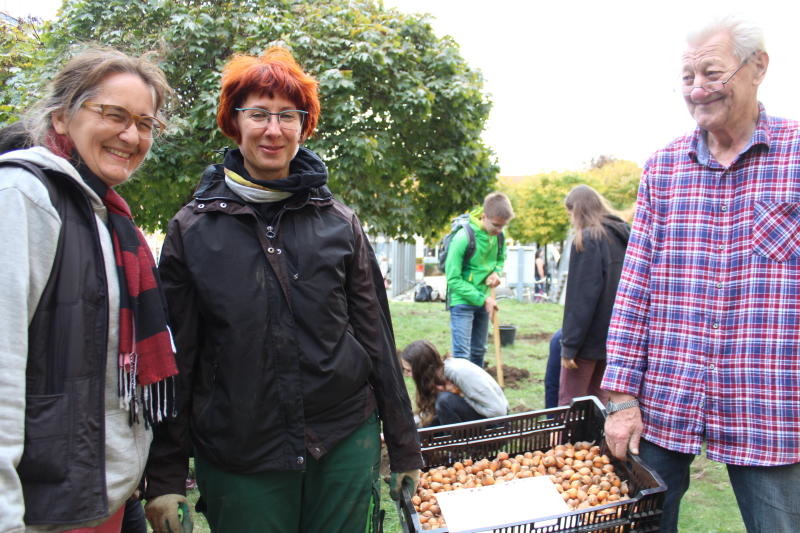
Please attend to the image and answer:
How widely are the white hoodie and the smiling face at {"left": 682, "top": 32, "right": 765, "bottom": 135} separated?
1756mm

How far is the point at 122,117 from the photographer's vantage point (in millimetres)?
1531

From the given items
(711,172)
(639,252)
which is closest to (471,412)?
(639,252)

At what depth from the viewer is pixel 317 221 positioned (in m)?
1.84

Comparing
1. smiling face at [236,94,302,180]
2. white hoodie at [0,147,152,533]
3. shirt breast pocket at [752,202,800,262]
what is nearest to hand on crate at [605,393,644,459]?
shirt breast pocket at [752,202,800,262]

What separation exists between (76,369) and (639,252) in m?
1.75

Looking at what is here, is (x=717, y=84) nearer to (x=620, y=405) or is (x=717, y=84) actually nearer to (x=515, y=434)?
(x=620, y=405)

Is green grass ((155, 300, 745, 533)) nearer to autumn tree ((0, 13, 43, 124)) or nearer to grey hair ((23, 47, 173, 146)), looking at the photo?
grey hair ((23, 47, 173, 146))

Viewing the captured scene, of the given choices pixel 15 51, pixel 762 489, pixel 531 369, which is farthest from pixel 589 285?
pixel 15 51

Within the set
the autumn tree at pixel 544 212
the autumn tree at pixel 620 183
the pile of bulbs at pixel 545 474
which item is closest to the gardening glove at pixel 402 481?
the pile of bulbs at pixel 545 474

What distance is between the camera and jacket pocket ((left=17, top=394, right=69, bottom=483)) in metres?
1.21

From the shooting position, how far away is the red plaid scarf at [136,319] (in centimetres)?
144

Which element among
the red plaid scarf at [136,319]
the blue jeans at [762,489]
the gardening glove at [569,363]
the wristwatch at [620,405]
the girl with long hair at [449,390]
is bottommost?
the girl with long hair at [449,390]

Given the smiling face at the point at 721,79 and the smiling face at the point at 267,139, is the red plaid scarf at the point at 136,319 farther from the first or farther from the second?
the smiling face at the point at 721,79

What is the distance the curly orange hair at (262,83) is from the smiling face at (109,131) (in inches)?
11.5
